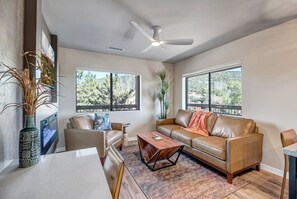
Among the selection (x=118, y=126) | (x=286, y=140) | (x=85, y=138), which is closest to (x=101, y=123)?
(x=118, y=126)

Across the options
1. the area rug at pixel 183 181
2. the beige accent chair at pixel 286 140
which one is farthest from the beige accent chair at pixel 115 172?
the beige accent chair at pixel 286 140

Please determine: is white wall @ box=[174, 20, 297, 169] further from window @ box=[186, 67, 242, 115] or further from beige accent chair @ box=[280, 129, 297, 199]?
beige accent chair @ box=[280, 129, 297, 199]

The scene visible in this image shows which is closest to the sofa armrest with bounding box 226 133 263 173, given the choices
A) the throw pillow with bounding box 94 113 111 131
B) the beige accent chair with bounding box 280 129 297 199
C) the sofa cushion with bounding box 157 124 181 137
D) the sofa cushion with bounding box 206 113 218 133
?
the beige accent chair with bounding box 280 129 297 199

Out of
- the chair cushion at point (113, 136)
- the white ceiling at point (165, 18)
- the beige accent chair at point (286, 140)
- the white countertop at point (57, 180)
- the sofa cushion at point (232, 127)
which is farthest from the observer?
the chair cushion at point (113, 136)

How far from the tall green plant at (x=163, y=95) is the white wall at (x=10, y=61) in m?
3.74

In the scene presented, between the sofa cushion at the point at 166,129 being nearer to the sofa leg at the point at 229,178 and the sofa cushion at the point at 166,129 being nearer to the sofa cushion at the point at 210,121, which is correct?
the sofa cushion at the point at 210,121

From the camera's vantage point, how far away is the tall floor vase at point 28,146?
1.07 meters

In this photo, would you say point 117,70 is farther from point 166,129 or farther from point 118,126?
point 166,129

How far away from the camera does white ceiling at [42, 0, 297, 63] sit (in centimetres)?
196

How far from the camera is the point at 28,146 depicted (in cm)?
108

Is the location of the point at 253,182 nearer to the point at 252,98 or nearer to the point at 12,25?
the point at 252,98

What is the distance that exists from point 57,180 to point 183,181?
6.31 feet

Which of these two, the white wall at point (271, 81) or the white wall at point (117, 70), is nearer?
the white wall at point (271, 81)

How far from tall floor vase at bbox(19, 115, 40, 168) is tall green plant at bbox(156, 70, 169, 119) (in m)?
3.86
